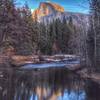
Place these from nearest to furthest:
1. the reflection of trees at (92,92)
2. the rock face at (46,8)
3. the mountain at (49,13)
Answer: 1. the reflection of trees at (92,92)
2. the rock face at (46,8)
3. the mountain at (49,13)

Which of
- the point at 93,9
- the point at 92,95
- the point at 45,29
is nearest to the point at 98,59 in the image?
the point at 93,9

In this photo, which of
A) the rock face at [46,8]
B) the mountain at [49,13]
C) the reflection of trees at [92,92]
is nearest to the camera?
the reflection of trees at [92,92]

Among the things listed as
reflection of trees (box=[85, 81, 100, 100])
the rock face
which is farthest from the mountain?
reflection of trees (box=[85, 81, 100, 100])

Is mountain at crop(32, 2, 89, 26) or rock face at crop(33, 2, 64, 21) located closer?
rock face at crop(33, 2, 64, 21)

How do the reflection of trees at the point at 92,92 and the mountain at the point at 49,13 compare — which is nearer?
the reflection of trees at the point at 92,92

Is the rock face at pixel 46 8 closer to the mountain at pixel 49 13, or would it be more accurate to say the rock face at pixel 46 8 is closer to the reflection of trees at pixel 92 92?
the mountain at pixel 49 13

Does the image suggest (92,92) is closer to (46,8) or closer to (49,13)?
(46,8)

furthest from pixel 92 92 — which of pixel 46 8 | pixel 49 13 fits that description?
pixel 49 13

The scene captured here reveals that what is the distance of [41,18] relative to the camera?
322 feet

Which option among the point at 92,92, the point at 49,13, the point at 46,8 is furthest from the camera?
the point at 49,13

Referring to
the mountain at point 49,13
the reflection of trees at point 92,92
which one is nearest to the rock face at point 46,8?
the mountain at point 49,13

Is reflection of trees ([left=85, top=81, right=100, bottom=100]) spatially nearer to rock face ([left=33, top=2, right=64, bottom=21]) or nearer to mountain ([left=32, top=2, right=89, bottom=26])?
rock face ([left=33, top=2, right=64, bottom=21])

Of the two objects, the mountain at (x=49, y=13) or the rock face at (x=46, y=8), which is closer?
the rock face at (x=46, y=8)

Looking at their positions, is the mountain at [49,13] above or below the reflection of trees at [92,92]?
above
